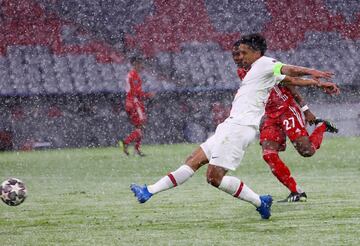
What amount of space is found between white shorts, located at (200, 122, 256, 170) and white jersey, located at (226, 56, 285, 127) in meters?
0.08

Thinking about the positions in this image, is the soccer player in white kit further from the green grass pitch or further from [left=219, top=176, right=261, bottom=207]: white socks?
the green grass pitch

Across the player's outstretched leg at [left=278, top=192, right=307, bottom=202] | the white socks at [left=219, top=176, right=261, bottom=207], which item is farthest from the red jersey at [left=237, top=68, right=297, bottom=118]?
the white socks at [left=219, top=176, right=261, bottom=207]

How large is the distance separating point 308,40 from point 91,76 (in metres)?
8.90

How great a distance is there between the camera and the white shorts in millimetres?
9711

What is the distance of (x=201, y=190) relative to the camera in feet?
45.2

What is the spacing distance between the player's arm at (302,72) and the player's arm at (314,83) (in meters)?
0.11

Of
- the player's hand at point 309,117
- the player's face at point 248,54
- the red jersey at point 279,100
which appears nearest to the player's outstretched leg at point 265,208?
the player's face at point 248,54

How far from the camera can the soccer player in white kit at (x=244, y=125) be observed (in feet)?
31.9

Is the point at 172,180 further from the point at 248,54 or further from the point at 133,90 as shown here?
the point at 133,90

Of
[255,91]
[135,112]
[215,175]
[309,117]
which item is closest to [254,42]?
[255,91]

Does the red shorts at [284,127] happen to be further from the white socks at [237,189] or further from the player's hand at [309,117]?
the white socks at [237,189]

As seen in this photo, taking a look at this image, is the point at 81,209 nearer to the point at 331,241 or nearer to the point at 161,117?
the point at 331,241

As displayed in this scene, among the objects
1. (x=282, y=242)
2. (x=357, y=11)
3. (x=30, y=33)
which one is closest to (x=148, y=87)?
(x=30, y=33)

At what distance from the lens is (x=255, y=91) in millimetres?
9898
